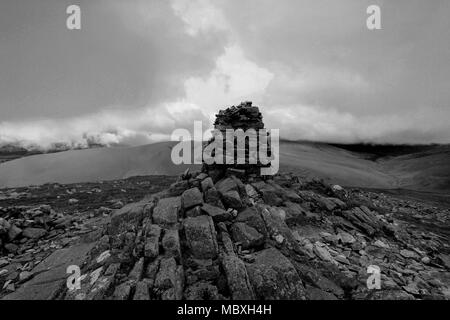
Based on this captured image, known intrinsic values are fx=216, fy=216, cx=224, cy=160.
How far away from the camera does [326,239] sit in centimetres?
1274

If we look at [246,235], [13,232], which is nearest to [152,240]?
[246,235]

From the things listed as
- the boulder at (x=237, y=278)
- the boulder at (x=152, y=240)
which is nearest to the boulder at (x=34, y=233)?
the boulder at (x=152, y=240)

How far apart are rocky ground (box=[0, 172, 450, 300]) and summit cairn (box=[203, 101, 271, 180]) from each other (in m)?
1.16

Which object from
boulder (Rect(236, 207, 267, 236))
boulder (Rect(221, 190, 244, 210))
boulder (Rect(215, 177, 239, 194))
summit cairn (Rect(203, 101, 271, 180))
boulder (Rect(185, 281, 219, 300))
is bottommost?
boulder (Rect(185, 281, 219, 300))

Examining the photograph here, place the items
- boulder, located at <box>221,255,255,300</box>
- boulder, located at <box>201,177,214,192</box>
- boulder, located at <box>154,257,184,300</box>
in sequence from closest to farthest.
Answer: boulder, located at <box>154,257,184,300</box>, boulder, located at <box>221,255,255,300</box>, boulder, located at <box>201,177,214,192</box>

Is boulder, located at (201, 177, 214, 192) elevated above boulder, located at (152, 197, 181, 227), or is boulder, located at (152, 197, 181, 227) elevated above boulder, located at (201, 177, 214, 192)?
boulder, located at (201, 177, 214, 192)

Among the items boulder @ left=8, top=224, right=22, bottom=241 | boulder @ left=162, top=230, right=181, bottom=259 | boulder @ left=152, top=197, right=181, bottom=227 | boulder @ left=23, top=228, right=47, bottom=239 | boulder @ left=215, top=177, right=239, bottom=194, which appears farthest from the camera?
boulder @ left=23, top=228, right=47, bottom=239

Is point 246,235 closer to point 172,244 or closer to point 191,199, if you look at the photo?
point 172,244

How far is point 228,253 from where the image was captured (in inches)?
380

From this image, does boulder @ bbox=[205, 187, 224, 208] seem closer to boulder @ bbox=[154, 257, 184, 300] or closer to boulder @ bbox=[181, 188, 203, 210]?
boulder @ bbox=[181, 188, 203, 210]

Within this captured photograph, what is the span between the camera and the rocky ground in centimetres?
835

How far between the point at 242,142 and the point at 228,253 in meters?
10.9

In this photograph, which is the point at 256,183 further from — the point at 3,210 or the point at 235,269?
the point at 3,210

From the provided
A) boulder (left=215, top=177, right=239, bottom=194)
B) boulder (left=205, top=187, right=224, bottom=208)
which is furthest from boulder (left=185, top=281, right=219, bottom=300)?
boulder (left=215, top=177, right=239, bottom=194)
